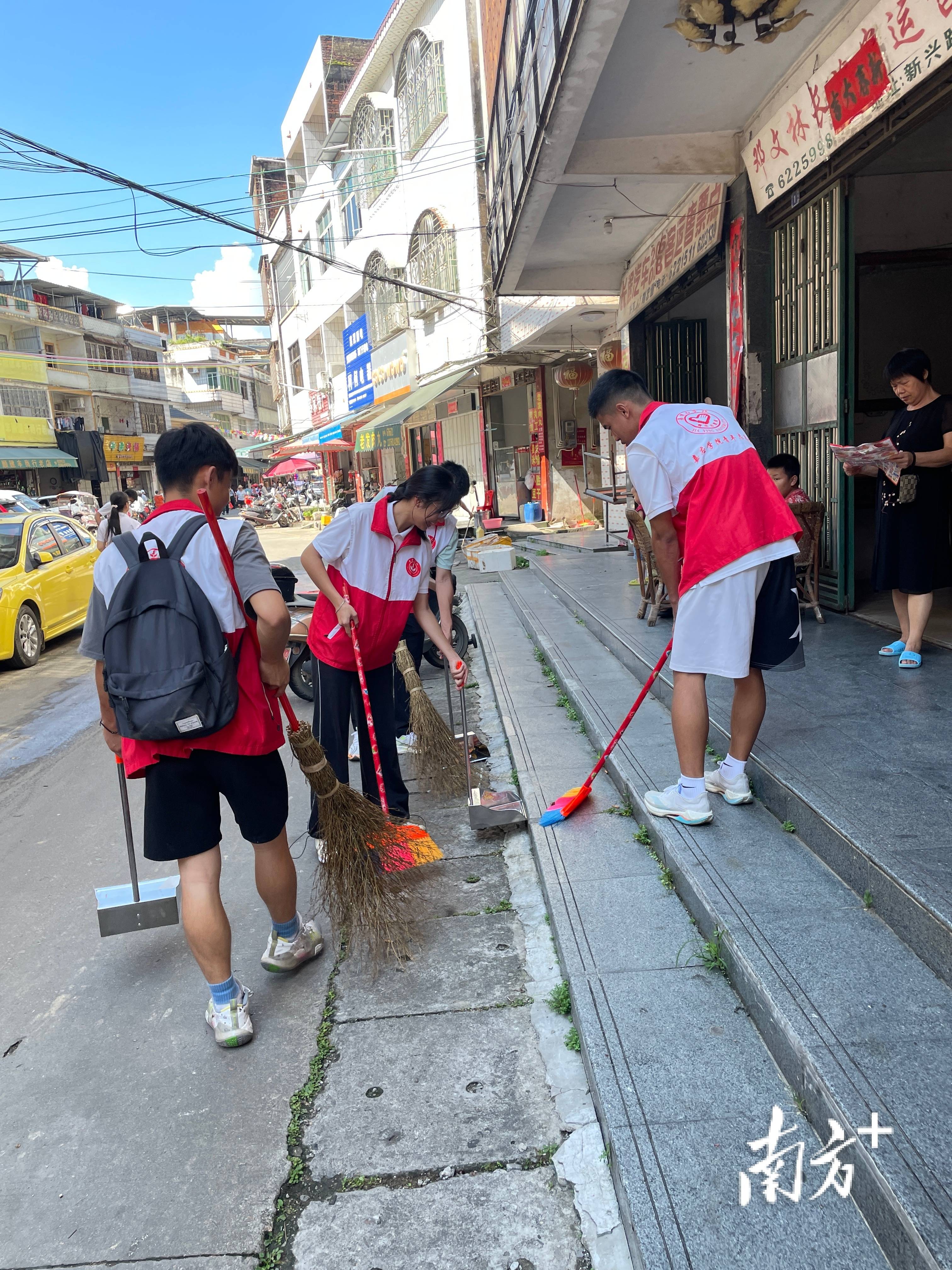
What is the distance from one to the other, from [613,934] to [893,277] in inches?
319

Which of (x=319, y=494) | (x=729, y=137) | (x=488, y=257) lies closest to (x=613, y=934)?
(x=729, y=137)

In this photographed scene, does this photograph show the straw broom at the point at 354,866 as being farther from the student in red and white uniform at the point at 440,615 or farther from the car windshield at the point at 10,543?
the car windshield at the point at 10,543

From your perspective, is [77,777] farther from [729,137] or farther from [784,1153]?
[729,137]

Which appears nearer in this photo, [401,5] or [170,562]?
[170,562]

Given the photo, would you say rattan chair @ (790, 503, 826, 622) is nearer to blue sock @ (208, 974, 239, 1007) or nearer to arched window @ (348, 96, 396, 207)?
blue sock @ (208, 974, 239, 1007)

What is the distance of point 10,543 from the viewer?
882 centimetres

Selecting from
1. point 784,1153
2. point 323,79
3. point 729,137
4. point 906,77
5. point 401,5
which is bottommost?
point 784,1153

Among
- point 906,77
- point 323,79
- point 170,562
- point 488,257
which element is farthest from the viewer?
point 323,79

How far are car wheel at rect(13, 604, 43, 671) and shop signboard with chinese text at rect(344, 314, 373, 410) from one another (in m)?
17.7

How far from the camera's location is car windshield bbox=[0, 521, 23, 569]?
28.5 feet

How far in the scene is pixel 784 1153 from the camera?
1.76m

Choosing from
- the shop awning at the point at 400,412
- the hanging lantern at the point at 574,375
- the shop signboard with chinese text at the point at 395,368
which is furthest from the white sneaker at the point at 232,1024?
the shop signboard with chinese text at the point at 395,368

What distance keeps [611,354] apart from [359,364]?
1449cm

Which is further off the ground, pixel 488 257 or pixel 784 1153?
pixel 488 257
